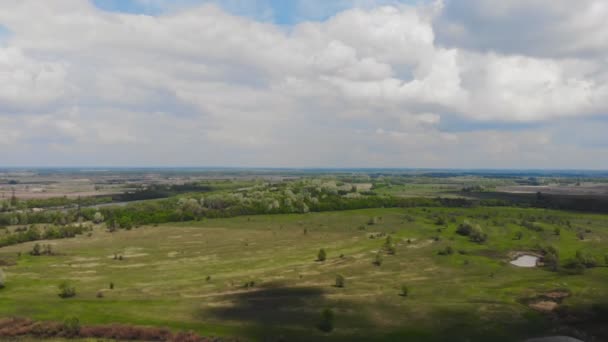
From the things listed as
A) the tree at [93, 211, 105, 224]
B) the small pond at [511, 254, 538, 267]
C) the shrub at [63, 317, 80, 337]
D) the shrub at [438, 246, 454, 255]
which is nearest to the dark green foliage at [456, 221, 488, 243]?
the small pond at [511, 254, 538, 267]

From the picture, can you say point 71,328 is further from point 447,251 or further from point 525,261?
point 525,261

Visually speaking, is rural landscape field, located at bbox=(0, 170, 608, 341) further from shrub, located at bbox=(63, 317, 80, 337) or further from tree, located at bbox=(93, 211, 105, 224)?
tree, located at bbox=(93, 211, 105, 224)

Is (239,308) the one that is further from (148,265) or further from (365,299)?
(148,265)

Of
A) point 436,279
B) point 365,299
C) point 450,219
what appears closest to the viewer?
point 365,299

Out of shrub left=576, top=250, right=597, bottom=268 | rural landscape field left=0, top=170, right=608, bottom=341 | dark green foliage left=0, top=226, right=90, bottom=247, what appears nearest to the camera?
rural landscape field left=0, top=170, right=608, bottom=341

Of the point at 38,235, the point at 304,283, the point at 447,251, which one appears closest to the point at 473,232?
the point at 447,251

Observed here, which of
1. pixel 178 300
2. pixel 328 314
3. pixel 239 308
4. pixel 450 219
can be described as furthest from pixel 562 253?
pixel 178 300
